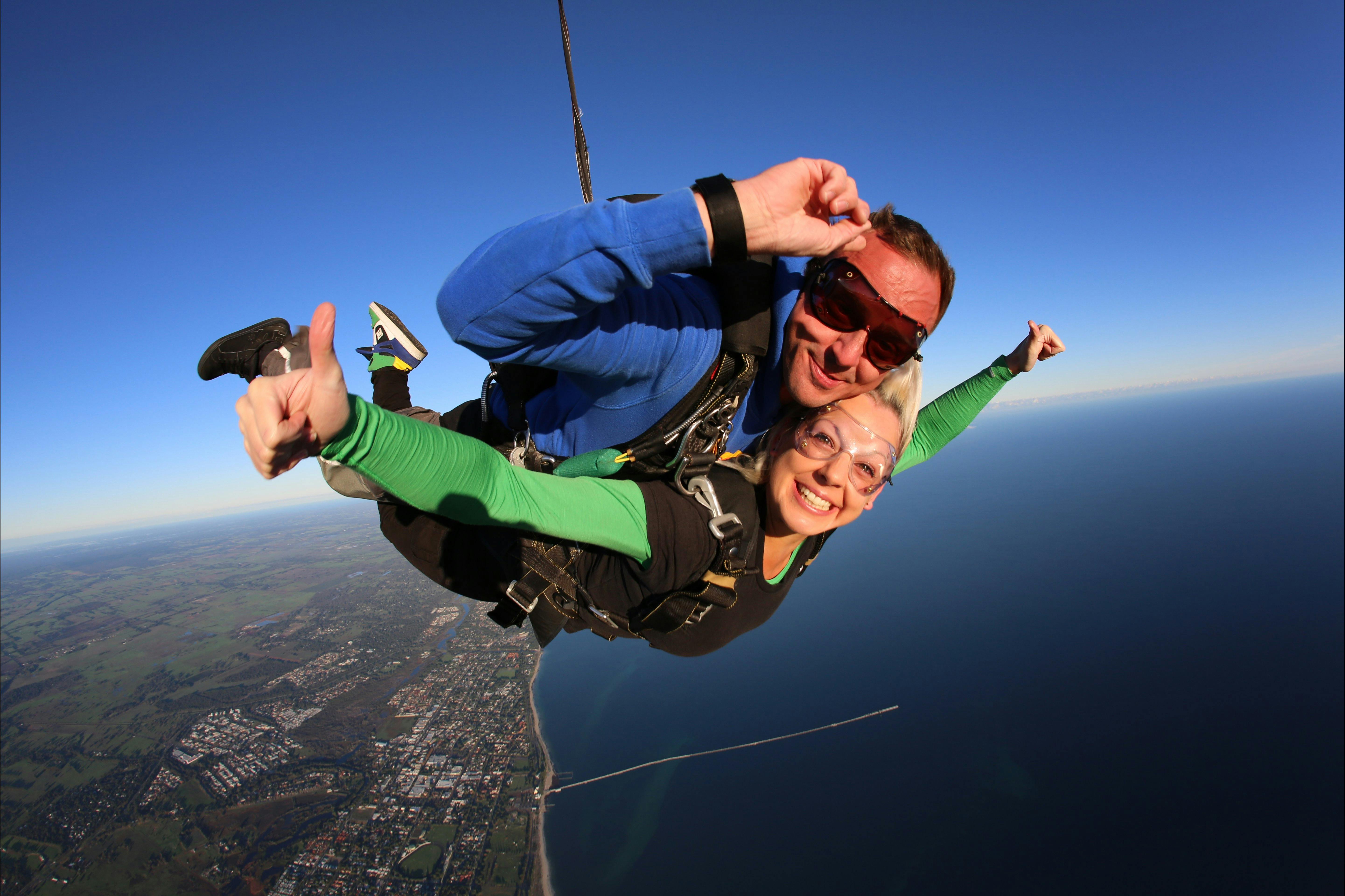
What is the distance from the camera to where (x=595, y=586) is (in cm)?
176

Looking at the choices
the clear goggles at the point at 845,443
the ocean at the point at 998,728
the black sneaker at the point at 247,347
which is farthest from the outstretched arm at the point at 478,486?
the ocean at the point at 998,728

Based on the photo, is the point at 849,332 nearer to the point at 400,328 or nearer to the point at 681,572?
the point at 681,572

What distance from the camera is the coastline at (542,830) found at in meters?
14.2

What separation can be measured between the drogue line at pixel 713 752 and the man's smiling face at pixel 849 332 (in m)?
19.8

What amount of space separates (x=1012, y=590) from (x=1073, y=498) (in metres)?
23.4

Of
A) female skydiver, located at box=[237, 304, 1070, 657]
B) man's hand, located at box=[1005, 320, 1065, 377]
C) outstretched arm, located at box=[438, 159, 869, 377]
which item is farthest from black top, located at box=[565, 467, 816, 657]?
man's hand, located at box=[1005, 320, 1065, 377]

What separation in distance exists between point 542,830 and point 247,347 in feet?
64.6

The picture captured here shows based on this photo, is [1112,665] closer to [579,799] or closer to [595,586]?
[579,799]

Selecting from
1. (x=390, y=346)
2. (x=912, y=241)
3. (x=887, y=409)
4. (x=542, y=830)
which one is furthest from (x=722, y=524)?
(x=542, y=830)

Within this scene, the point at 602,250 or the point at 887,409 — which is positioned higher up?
the point at 602,250

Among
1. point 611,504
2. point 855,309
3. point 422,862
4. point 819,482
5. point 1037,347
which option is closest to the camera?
point 611,504

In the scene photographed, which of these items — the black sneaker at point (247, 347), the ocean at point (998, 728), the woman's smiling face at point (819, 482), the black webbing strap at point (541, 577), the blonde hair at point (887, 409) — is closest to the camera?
the black sneaker at point (247, 347)

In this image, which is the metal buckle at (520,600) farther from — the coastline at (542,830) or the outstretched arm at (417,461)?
the coastline at (542,830)

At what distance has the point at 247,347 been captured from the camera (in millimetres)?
1253
